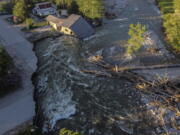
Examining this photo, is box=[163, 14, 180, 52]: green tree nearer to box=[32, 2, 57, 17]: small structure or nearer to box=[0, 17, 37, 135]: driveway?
box=[0, 17, 37, 135]: driveway

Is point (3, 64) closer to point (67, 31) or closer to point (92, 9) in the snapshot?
point (67, 31)

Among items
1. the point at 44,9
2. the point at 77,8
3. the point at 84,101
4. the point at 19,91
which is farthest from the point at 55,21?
the point at 84,101

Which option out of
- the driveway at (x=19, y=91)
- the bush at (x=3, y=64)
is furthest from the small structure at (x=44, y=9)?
the bush at (x=3, y=64)

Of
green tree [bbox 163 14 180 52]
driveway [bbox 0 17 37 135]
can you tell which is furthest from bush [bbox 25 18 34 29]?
green tree [bbox 163 14 180 52]

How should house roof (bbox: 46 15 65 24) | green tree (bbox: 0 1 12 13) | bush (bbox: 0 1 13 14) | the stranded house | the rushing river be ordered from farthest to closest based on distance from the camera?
green tree (bbox: 0 1 12 13) → bush (bbox: 0 1 13 14) → house roof (bbox: 46 15 65 24) → the stranded house → the rushing river

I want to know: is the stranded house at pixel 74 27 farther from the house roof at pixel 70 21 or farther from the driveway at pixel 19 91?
the driveway at pixel 19 91
